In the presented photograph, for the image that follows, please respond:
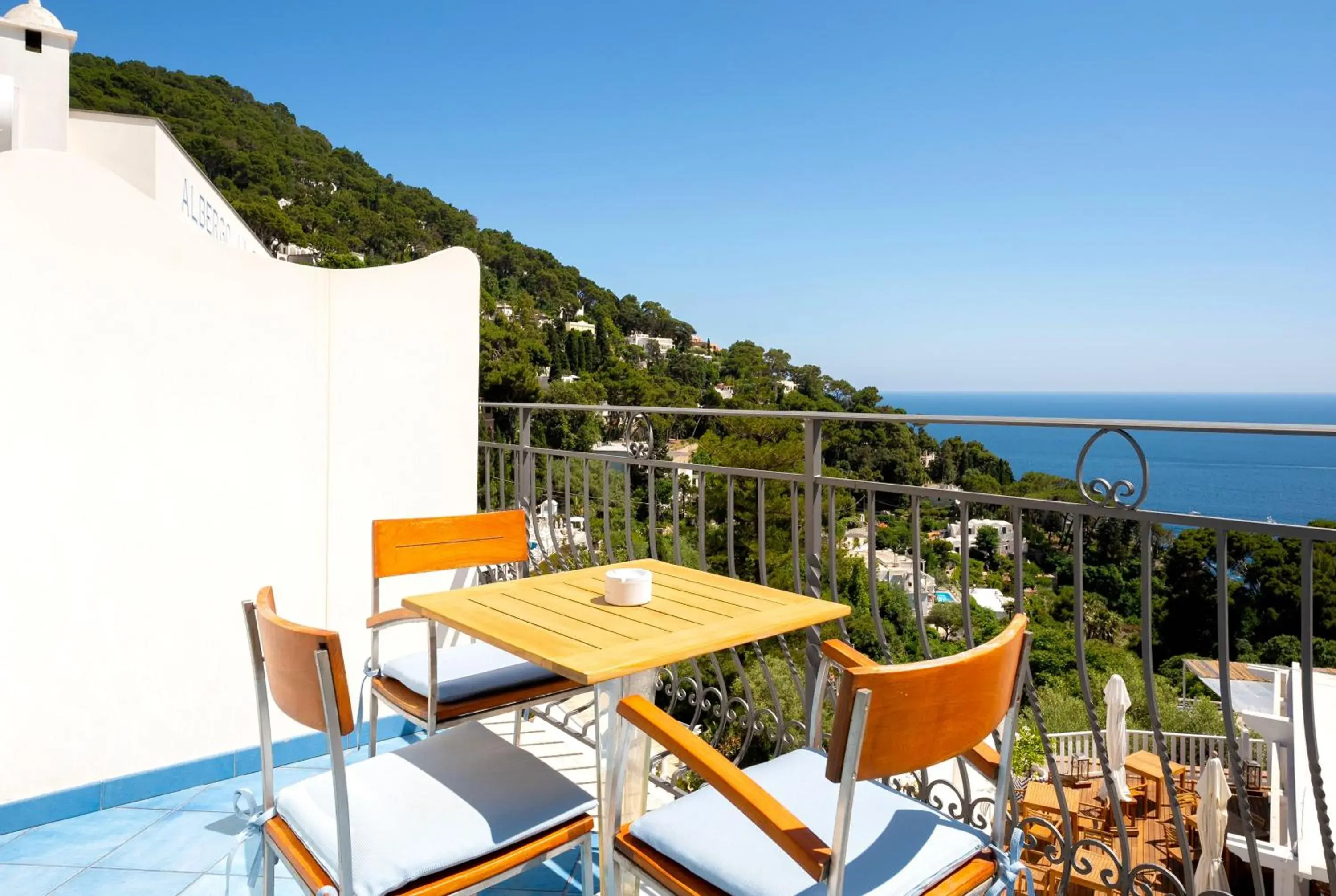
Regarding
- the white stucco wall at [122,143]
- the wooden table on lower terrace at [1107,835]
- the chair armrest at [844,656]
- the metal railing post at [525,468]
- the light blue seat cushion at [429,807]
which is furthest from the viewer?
the white stucco wall at [122,143]

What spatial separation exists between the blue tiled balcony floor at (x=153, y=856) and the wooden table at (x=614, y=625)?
0.63 meters

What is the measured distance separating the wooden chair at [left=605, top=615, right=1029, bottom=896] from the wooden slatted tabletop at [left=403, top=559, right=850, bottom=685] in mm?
164

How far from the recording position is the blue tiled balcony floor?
2.33 m

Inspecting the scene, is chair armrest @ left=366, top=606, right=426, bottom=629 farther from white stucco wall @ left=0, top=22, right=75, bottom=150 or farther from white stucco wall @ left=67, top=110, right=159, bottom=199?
white stucco wall @ left=67, top=110, right=159, bottom=199

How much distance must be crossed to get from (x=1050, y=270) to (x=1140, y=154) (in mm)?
9144

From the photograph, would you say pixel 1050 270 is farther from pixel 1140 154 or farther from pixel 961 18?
pixel 961 18

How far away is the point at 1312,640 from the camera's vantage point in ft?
5.24

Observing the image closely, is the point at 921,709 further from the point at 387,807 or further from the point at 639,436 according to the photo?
the point at 639,436

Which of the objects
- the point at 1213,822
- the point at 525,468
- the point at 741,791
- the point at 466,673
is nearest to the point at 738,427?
the point at 1213,822

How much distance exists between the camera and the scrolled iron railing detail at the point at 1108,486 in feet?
5.81

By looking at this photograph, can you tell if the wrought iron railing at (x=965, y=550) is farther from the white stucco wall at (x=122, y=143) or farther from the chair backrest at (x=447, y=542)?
the white stucco wall at (x=122, y=143)

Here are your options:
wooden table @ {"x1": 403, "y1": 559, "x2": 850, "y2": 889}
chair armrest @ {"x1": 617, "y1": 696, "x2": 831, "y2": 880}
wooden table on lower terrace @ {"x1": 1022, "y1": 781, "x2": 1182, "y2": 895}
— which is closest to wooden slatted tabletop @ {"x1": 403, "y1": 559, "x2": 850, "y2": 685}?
wooden table @ {"x1": 403, "y1": 559, "x2": 850, "y2": 889}

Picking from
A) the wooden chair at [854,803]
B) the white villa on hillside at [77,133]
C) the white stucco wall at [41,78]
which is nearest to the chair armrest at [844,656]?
the wooden chair at [854,803]

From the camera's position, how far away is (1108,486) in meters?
1.83
